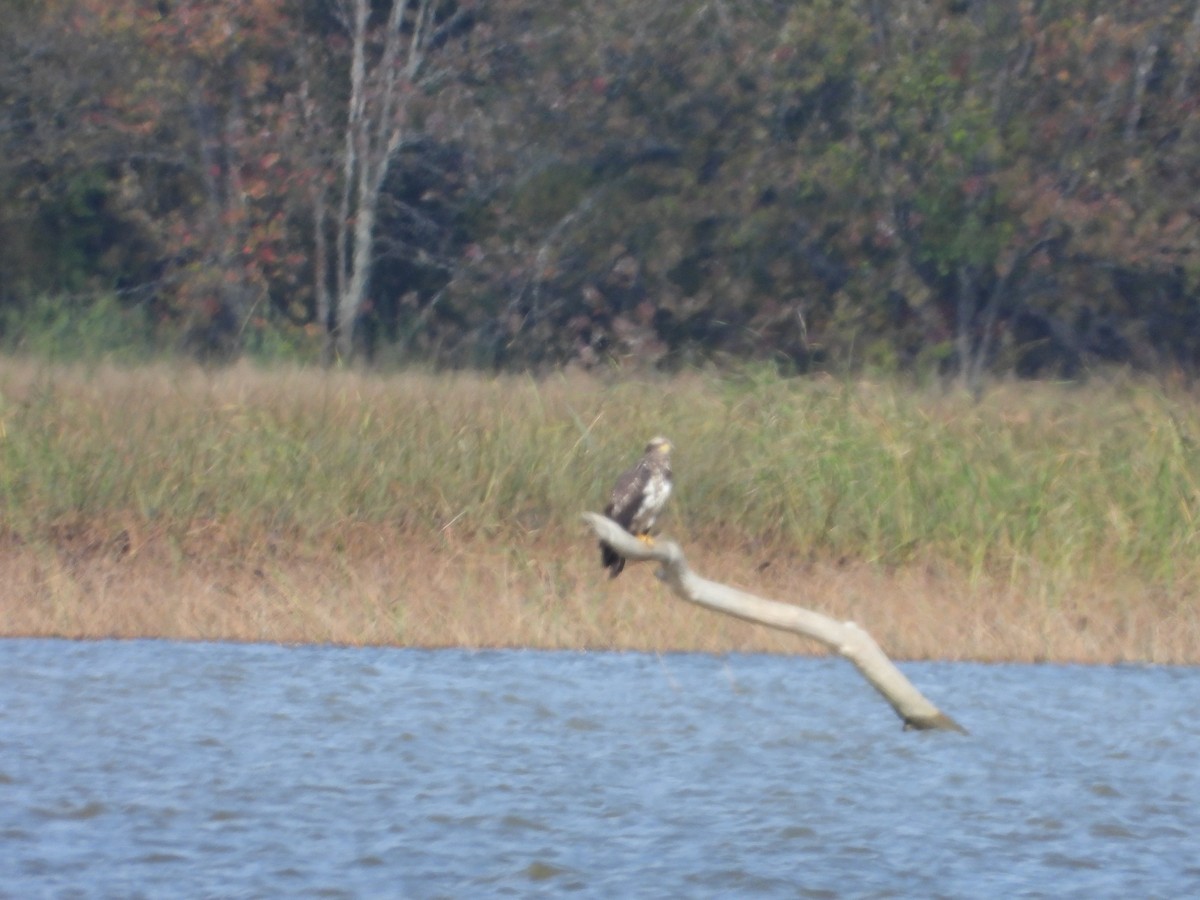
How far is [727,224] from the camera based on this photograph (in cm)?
1648

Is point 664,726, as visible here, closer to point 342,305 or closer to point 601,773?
point 601,773

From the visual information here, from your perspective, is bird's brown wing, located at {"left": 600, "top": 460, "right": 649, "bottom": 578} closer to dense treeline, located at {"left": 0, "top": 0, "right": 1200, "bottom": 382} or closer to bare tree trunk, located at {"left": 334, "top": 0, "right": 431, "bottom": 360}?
dense treeline, located at {"left": 0, "top": 0, "right": 1200, "bottom": 382}

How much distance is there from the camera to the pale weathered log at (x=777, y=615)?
5.45m

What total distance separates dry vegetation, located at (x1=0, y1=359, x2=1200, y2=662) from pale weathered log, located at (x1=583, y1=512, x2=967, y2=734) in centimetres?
217

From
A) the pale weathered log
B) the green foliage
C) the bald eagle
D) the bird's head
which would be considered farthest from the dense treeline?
the pale weathered log

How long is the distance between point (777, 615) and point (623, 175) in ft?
38.4

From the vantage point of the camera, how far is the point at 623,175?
17.1 meters

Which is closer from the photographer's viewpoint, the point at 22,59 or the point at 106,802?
the point at 106,802

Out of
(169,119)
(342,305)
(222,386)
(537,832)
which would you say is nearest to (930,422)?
(222,386)

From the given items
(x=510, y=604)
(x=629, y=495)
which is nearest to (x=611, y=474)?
(x=510, y=604)

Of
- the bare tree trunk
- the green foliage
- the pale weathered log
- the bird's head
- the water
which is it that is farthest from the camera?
the bare tree trunk

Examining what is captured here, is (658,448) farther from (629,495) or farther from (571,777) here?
(571,777)

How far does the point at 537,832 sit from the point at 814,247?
1128 centimetres

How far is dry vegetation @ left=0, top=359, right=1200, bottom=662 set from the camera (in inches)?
341
